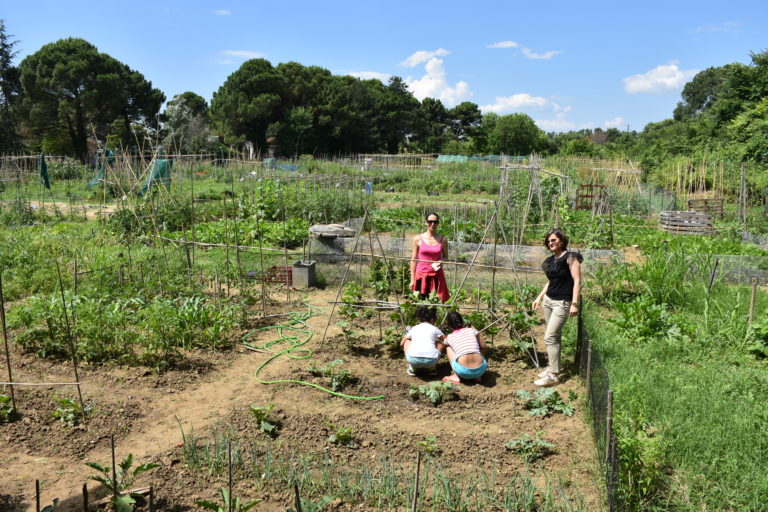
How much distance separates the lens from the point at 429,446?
11.1ft

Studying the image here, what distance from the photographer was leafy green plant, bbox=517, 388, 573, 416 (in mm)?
3871

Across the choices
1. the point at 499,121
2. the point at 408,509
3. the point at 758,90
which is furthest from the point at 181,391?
the point at 499,121

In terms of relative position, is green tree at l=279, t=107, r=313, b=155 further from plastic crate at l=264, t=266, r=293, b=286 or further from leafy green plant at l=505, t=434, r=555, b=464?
leafy green plant at l=505, t=434, r=555, b=464

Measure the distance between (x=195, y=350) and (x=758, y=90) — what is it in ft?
72.1

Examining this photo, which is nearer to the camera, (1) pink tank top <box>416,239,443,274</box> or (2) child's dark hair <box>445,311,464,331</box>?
(2) child's dark hair <box>445,311,464,331</box>

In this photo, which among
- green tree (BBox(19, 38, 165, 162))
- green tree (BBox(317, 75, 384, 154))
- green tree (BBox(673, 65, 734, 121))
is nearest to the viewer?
green tree (BBox(19, 38, 165, 162))

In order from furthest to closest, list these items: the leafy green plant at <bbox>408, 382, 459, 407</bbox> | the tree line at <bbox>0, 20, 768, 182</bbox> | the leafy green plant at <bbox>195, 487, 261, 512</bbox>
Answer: the tree line at <bbox>0, 20, 768, 182</bbox>, the leafy green plant at <bbox>408, 382, 459, 407</bbox>, the leafy green plant at <bbox>195, 487, 261, 512</bbox>

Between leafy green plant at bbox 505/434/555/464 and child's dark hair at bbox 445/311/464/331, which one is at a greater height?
child's dark hair at bbox 445/311/464/331

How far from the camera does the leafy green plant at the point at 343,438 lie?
11.4 ft

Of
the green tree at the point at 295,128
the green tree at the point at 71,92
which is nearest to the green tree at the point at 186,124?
the green tree at the point at 71,92

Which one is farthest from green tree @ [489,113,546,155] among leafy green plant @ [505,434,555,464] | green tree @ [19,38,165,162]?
leafy green plant @ [505,434,555,464]

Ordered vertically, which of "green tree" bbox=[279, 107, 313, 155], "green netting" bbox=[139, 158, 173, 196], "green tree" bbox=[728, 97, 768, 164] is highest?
"green tree" bbox=[279, 107, 313, 155]

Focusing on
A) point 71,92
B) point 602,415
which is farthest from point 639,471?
point 71,92

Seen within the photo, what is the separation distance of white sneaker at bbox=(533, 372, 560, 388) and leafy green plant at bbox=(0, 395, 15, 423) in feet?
13.1
